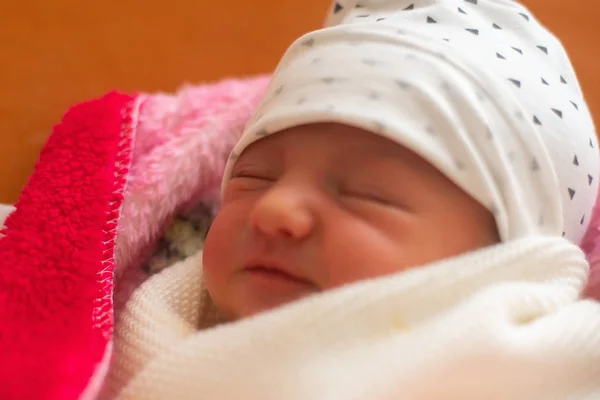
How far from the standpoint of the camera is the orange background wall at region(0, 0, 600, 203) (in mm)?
1007

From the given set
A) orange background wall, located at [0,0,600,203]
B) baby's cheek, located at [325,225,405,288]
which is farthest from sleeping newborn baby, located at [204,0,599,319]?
orange background wall, located at [0,0,600,203]

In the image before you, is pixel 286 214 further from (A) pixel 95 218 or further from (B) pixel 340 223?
(A) pixel 95 218

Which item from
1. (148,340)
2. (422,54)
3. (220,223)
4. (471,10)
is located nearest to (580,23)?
(471,10)

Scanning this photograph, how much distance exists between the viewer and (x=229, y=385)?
22.2 inches

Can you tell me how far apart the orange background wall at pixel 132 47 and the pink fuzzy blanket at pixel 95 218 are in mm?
181

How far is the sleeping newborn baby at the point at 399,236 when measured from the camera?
1.83 feet

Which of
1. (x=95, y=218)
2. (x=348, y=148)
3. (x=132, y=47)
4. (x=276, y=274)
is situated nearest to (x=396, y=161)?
(x=348, y=148)

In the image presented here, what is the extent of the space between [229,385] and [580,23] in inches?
35.5

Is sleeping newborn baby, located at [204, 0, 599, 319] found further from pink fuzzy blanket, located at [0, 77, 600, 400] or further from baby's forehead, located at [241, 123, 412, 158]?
pink fuzzy blanket, located at [0, 77, 600, 400]

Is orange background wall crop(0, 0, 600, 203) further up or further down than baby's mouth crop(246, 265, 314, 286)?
further up

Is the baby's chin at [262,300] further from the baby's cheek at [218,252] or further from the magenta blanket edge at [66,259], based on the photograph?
the magenta blanket edge at [66,259]

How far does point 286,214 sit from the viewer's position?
604 millimetres

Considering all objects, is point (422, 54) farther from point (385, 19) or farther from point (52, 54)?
point (52, 54)

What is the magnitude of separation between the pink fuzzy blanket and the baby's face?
15 centimetres
